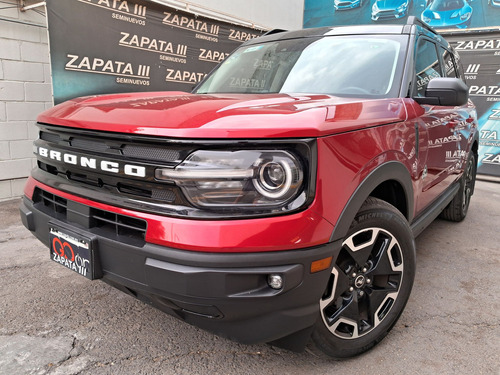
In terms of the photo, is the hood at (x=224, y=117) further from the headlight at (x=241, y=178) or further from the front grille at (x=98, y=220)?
the front grille at (x=98, y=220)

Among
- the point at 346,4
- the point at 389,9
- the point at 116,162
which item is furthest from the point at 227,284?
the point at 346,4

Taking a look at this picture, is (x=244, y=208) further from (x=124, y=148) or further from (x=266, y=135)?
(x=124, y=148)

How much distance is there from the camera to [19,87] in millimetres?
4902

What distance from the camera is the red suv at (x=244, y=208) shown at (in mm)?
1438

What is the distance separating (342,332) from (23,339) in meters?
1.73

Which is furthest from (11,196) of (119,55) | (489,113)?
(489,113)

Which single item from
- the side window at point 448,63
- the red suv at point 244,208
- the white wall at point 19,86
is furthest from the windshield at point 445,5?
the white wall at point 19,86

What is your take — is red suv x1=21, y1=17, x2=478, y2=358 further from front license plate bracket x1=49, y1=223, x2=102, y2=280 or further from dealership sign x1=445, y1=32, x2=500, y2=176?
dealership sign x1=445, y1=32, x2=500, y2=176

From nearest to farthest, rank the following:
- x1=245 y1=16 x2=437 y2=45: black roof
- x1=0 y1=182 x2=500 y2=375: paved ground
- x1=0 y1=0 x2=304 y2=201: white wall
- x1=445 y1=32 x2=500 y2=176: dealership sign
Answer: x1=0 y1=182 x2=500 y2=375: paved ground
x1=245 y1=16 x2=437 y2=45: black roof
x1=0 y1=0 x2=304 y2=201: white wall
x1=445 y1=32 x2=500 y2=176: dealership sign

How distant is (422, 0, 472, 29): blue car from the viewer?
8906mm

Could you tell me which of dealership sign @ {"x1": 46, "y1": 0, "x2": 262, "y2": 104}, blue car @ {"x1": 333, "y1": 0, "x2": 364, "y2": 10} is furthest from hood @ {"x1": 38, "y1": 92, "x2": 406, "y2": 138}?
blue car @ {"x1": 333, "y1": 0, "x2": 364, "y2": 10}

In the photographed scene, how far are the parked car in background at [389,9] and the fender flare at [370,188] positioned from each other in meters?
9.13

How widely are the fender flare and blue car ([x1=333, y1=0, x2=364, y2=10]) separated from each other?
959 centimetres

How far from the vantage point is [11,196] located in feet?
16.6
